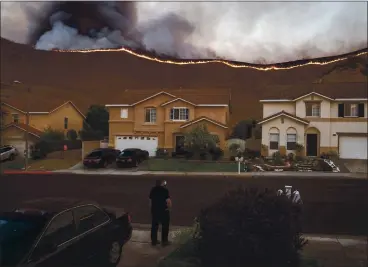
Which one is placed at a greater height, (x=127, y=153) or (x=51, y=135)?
(x=51, y=135)

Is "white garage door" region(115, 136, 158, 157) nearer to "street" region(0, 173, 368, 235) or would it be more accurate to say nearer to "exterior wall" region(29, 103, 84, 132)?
"street" region(0, 173, 368, 235)

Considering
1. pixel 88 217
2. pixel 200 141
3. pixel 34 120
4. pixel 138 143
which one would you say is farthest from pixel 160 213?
pixel 34 120

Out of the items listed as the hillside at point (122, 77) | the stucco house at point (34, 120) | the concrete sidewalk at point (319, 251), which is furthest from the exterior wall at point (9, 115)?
the concrete sidewalk at point (319, 251)

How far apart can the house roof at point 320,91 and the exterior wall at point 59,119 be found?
536 centimetres

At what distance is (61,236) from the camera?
5441 mm

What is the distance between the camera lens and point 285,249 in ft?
18.4

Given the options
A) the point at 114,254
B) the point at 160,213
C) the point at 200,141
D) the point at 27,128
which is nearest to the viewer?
the point at 114,254

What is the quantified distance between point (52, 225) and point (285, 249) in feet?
10.0

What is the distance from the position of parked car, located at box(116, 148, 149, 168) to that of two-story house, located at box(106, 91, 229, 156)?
0.16 m

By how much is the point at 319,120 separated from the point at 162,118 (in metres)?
4.46

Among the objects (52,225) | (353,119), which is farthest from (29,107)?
(353,119)

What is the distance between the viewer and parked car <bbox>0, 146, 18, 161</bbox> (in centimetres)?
1185

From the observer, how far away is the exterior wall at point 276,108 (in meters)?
11.8

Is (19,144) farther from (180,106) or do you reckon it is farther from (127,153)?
(180,106)
